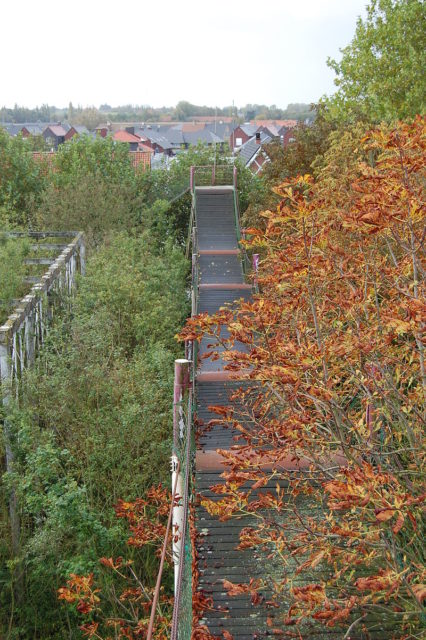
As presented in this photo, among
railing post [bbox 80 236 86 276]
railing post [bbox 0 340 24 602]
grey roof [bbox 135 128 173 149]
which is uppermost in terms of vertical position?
grey roof [bbox 135 128 173 149]

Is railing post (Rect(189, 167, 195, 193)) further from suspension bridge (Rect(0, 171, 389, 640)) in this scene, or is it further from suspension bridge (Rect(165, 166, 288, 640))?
suspension bridge (Rect(165, 166, 288, 640))

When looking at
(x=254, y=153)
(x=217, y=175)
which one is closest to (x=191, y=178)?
(x=217, y=175)

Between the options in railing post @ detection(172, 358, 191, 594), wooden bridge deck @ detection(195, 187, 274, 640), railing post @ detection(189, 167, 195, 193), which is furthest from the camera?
railing post @ detection(189, 167, 195, 193)

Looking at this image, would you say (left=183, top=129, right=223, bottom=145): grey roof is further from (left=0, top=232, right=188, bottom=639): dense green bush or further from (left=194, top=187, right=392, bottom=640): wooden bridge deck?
(left=0, top=232, right=188, bottom=639): dense green bush

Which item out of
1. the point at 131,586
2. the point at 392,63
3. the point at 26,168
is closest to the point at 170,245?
the point at 26,168

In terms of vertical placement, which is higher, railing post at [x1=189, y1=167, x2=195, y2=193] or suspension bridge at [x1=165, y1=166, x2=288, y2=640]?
railing post at [x1=189, y1=167, x2=195, y2=193]

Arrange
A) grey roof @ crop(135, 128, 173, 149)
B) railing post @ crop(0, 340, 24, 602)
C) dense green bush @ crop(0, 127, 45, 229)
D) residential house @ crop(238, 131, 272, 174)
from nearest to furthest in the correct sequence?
railing post @ crop(0, 340, 24, 602)
dense green bush @ crop(0, 127, 45, 229)
residential house @ crop(238, 131, 272, 174)
grey roof @ crop(135, 128, 173, 149)

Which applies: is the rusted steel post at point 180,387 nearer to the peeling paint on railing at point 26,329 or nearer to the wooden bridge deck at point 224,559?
the wooden bridge deck at point 224,559

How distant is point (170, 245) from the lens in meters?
23.0

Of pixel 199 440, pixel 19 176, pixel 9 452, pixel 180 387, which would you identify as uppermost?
pixel 19 176

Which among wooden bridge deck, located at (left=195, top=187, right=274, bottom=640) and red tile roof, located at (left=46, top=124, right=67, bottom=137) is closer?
wooden bridge deck, located at (left=195, top=187, right=274, bottom=640)

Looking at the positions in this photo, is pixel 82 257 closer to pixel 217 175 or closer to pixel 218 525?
pixel 217 175

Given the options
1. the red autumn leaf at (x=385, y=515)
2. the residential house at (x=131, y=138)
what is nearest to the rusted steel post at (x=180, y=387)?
the red autumn leaf at (x=385, y=515)

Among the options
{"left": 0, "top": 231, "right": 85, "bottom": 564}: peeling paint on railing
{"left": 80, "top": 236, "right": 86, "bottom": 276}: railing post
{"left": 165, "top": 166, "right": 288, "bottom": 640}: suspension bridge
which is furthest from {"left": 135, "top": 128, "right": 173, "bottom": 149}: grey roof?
{"left": 165, "top": 166, "right": 288, "bottom": 640}: suspension bridge
